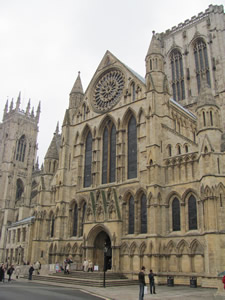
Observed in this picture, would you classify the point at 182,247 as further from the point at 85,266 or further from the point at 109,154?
the point at 109,154

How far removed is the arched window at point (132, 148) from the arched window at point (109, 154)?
2.08 meters

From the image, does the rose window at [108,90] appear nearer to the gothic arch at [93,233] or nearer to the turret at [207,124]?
the turret at [207,124]

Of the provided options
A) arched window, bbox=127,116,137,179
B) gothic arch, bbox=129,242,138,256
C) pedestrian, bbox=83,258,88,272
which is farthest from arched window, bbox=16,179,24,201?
gothic arch, bbox=129,242,138,256

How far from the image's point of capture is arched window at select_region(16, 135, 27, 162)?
7738cm

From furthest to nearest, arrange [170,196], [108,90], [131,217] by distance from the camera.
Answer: [108,90]
[131,217]
[170,196]

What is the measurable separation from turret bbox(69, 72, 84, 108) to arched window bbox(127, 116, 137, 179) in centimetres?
973

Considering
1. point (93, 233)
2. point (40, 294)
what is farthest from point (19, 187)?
point (40, 294)

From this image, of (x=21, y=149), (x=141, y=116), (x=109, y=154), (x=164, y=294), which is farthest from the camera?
(x=21, y=149)

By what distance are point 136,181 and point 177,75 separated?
109 feet

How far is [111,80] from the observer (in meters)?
35.4

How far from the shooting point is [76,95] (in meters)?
39.2

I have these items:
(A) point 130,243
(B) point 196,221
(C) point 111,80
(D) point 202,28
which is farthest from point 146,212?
(D) point 202,28

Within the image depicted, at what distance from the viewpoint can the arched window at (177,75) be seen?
5403 centimetres

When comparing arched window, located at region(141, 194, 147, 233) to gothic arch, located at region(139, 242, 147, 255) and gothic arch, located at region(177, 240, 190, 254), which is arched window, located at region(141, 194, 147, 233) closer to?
gothic arch, located at region(139, 242, 147, 255)
